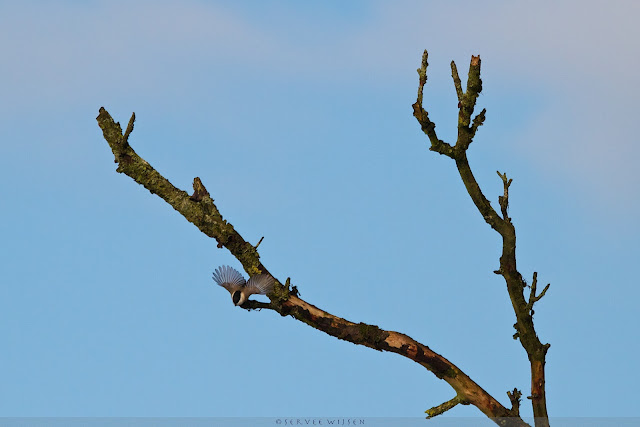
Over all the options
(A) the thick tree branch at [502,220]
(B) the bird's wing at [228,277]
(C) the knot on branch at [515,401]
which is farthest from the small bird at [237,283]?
(C) the knot on branch at [515,401]

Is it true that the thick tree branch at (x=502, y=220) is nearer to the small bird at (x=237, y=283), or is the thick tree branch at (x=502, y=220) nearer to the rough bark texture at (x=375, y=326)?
the rough bark texture at (x=375, y=326)

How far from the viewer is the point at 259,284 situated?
30.2 ft

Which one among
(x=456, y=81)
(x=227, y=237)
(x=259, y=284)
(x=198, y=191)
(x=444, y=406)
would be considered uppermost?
(x=456, y=81)

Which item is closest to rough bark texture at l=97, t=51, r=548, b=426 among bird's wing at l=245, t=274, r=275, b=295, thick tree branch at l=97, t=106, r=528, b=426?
thick tree branch at l=97, t=106, r=528, b=426

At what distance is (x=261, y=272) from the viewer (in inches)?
372

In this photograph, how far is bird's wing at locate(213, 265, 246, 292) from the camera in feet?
29.8

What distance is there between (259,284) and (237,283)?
0.78ft

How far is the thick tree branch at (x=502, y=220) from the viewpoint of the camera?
9062mm

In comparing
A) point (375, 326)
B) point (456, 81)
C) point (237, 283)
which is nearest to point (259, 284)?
point (237, 283)

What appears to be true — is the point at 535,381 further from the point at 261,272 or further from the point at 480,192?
the point at 261,272

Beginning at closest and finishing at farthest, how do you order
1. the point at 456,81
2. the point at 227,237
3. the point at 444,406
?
the point at 456,81 → the point at 227,237 → the point at 444,406

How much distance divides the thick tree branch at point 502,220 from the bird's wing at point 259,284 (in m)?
2.20

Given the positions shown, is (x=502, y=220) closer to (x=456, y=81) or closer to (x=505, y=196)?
(x=505, y=196)

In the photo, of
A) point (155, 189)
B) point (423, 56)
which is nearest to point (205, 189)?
A: point (155, 189)
